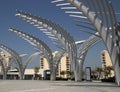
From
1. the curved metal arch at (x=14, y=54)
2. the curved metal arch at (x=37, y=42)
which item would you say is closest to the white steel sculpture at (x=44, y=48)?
the curved metal arch at (x=37, y=42)

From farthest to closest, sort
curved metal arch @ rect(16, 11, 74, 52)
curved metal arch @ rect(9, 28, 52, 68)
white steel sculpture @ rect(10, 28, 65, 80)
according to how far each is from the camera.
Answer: white steel sculpture @ rect(10, 28, 65, 80) → curved metal arch @ rect(9, 28, 52, 68) → curved metal arch @ rect(16, 11, 74, 52)

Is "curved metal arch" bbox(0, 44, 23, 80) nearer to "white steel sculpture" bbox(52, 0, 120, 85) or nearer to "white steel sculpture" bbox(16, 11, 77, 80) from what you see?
"white steel sculpture" bbox(16, 11, 77, 80)

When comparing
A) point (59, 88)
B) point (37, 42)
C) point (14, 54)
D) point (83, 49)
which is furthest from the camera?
point (14, 54)

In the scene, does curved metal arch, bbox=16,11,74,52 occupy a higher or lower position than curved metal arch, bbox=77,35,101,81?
higher

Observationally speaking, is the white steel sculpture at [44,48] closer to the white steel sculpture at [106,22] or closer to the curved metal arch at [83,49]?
the curved metal arch at [83,49]

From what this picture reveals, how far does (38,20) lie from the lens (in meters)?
40.2

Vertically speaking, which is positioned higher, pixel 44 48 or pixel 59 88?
pixel 44 48

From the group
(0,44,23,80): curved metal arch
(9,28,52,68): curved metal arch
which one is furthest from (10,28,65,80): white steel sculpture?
(0,44,23,80): curved metal arch

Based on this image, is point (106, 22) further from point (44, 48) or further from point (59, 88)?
point (44, 48)

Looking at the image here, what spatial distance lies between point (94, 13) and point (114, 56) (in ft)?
16.7

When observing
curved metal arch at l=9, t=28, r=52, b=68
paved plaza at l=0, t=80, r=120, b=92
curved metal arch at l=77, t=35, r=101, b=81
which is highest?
curved metal arch at l=9, t=28, r=52, b=68

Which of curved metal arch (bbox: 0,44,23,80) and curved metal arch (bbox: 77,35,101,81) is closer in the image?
curved metal arch (bbox: 77,35,101,81)

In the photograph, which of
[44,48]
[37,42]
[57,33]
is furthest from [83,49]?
[37,42]

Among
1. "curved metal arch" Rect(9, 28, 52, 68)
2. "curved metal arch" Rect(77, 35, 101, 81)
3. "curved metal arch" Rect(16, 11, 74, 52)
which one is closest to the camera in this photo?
"curved metal arch" Rect(16, 11, 74, 52)
